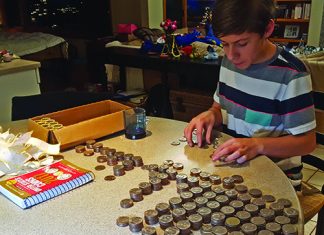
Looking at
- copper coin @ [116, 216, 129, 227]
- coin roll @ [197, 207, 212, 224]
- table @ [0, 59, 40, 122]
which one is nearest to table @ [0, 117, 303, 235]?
copper coin @ [116, 216, 129, 227]

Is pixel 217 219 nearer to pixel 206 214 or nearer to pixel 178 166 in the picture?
pixel 206 214

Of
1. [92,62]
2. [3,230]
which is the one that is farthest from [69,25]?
[3,230]

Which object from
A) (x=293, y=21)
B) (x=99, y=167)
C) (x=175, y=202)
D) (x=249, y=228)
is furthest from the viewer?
(x=293, y=21)

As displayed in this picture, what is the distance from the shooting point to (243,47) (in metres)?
1.13

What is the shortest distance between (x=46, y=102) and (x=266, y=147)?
1.04 meters

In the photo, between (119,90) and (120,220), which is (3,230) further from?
(119,90)

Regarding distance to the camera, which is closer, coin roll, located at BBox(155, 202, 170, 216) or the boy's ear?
coin roll, located at BBox(155, 202, 170, 216)

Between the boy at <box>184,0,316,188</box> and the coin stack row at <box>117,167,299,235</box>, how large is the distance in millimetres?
A: 183

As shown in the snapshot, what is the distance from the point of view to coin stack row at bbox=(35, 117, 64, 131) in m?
1.23

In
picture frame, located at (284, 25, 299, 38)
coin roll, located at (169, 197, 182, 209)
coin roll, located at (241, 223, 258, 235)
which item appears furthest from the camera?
picture frame, located at (284, 25, 299, 38)

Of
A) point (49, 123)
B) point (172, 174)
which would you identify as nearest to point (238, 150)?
point (172, 174)

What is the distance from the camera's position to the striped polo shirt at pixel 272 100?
1150 mm

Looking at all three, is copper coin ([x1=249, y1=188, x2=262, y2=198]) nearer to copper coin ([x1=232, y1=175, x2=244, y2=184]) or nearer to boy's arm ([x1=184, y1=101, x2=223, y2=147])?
copper coin ([x1=232, y1=175, x2=244, y2=184])

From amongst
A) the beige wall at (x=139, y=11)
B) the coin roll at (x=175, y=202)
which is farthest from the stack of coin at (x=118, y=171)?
the beige wall at (x=139, y=11)
